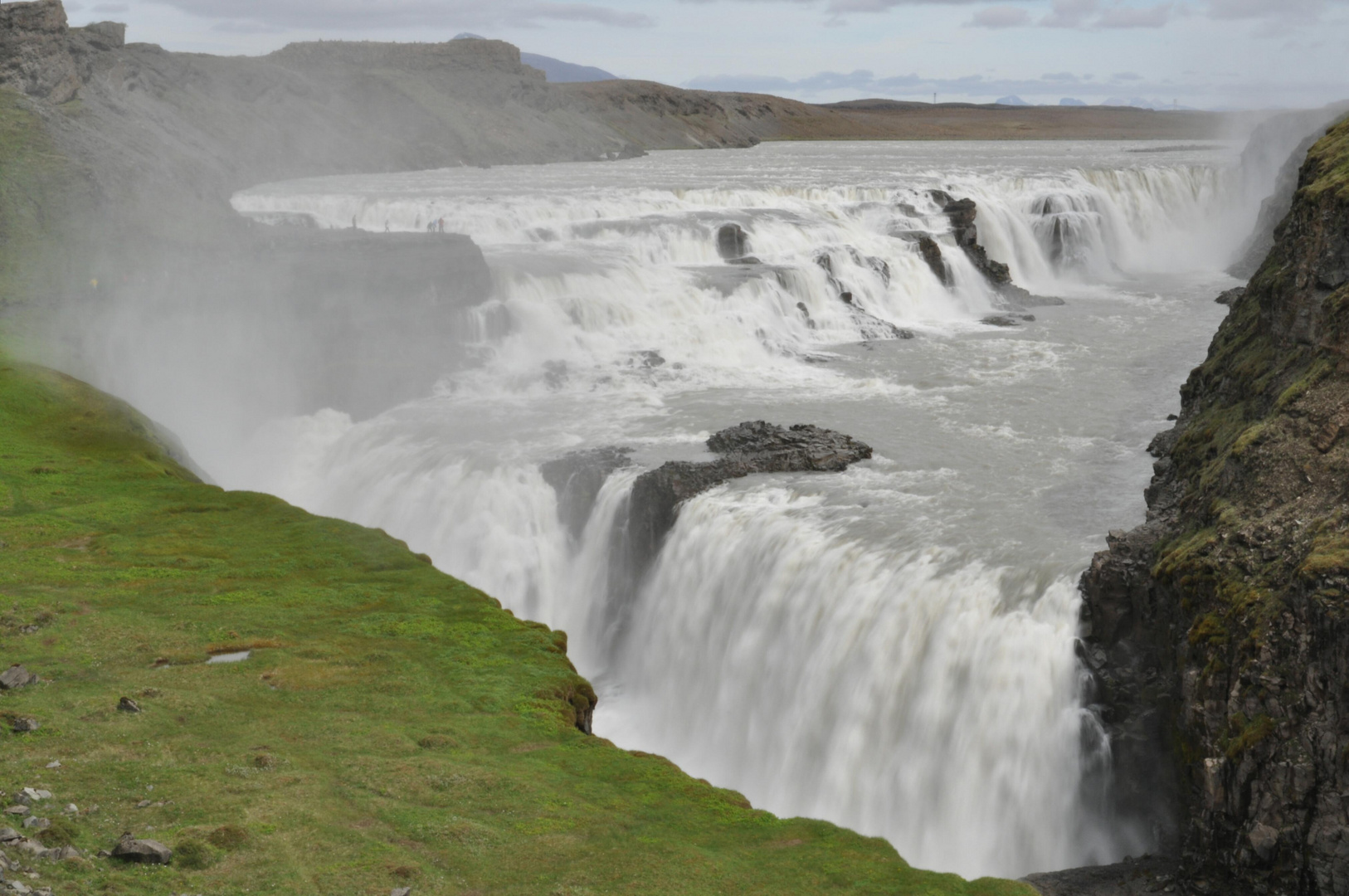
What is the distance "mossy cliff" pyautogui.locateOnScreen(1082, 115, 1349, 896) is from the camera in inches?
626

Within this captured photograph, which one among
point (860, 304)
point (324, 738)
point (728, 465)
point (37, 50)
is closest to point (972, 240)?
point (860, 304)

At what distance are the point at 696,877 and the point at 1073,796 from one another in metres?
8.86

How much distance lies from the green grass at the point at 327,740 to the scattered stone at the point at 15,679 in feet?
0.70

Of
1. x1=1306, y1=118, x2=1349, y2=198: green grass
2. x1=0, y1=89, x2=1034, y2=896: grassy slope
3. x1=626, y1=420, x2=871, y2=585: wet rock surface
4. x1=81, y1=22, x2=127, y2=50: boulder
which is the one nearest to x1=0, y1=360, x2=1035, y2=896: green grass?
x1=0, y1=89, x2=1034, y2=896: grassy slope

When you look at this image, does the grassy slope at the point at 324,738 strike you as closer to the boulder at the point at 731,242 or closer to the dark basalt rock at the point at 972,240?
the boulder at the point at 731,242

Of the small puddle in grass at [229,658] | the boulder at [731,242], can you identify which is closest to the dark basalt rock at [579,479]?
the small puddle in grass at [229,658]

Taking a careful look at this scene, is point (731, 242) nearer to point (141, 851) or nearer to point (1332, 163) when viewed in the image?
point (1332, 163)

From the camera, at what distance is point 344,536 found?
25375 mm

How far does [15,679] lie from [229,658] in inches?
124

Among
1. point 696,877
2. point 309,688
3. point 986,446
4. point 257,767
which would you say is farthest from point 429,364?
point 696,877

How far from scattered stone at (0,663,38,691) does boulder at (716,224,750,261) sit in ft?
140

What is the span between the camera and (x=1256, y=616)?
1714 centimetres

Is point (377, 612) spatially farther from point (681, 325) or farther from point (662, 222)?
point (662, 222)

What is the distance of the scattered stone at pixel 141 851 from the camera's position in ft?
40.3
